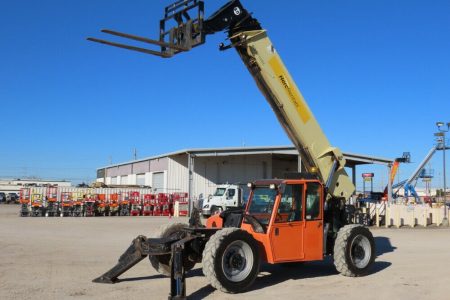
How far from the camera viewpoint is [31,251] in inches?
565

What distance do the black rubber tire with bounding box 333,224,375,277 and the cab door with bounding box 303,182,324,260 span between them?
1.35ft

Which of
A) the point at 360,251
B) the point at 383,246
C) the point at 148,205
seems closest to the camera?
the point at 360,251

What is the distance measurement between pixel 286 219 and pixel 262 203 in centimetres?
64

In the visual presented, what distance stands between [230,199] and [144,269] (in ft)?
81.1

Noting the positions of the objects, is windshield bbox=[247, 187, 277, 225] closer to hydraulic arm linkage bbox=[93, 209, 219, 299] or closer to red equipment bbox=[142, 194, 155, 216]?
hydraulic arm linkage bbox=[93, 209, 219, 299]

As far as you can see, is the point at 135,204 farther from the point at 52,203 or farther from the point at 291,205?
the point at 291,205

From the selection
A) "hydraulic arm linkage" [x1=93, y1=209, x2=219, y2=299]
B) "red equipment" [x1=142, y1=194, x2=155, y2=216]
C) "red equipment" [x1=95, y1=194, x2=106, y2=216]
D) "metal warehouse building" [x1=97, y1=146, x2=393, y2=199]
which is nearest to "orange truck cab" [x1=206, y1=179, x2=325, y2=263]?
"hydraulic arm linkage" [x1=93, y1=209, x2=219, y2=299]

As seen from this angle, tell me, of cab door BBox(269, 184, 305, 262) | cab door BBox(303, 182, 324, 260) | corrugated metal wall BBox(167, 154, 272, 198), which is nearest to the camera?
cab door BBox(269, 184, 305, 262)

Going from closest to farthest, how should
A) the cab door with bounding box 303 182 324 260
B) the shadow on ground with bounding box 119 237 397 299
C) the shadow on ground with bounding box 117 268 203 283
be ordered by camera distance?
the shadow on ground with bounding box 119 237 397 299 < the shadow on ground with bounding box 117 268 203 283 < the cab door with bounding box 303 182 324 260

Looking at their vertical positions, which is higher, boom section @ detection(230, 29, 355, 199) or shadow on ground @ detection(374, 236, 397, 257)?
boom section @ detection(230, 29, 355, 199)

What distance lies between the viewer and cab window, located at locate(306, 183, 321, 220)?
10.5 m

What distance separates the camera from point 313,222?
10.4m

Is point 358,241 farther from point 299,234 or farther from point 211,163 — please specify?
point 211,163

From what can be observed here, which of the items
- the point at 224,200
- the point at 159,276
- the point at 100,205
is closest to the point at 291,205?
the point at 159,276
